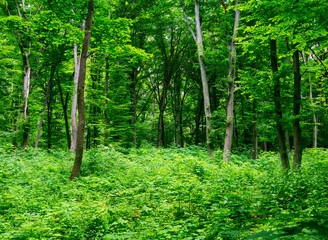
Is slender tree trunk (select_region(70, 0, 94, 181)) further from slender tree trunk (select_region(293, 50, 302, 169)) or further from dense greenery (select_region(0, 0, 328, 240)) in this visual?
slender tree trunk (select_region(293, 50, 302, 169))

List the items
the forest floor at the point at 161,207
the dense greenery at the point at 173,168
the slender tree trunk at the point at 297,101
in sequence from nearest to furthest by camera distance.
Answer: the forest floor at the point at 161,207
the dense greenery at the point at 173,168
the slender tree trunk at the point at 297,101

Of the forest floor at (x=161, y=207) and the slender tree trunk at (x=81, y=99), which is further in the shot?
the slender tree trunk at (x=81, y=99)

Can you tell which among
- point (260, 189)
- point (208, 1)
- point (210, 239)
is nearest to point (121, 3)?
point (208, 1)

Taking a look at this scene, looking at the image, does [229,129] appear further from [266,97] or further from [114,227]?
[114,227]

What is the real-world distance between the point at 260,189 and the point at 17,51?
18413 millimetres

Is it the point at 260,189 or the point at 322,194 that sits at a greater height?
the point at 322,194

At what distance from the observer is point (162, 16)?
16922mm

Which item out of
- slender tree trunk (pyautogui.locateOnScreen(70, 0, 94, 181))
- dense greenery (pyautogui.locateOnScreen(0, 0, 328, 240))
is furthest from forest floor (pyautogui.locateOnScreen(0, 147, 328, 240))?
slender tree trunk (pyautogui.locateOnScreen(70, 0, 94, 181))

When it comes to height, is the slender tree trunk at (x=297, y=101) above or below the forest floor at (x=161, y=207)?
above

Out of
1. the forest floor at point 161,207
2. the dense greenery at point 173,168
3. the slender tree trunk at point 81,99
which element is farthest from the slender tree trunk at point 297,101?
the slender tree trunk at point 81,99

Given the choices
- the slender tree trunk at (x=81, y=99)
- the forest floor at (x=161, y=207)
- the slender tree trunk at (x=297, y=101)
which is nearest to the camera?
the forest floor at (x=161, y=207)

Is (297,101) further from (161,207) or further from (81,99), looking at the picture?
(81,99)

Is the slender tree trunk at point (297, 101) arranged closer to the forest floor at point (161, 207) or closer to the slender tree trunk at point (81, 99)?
the forest floor at point (161, 207)

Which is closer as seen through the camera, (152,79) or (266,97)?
(266,97)
